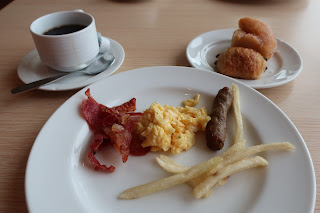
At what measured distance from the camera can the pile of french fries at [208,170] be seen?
3.25 ft

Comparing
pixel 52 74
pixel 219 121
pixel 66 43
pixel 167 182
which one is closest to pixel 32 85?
pixel 52 74

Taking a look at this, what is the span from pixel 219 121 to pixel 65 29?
124 cm

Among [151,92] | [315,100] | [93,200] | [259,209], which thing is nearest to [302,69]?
[315,100]

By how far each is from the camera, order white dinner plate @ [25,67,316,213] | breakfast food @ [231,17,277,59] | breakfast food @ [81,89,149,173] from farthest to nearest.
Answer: breakfast food @ [231,17,277,59] → breakfast food @ [81,89,149,173] → white dinner plate @ [25,67,316,213]

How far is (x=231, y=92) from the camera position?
4.53ft

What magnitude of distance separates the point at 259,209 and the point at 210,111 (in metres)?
0.63

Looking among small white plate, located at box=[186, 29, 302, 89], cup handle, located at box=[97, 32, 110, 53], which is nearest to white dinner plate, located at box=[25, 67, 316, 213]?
small white plate, located at box=[186, 29, 302, 89]

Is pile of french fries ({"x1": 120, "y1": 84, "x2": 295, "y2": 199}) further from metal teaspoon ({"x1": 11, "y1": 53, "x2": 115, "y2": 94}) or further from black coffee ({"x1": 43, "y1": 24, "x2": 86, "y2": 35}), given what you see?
black coffee ({"x1": 43, "y1": 24, "x2": 86, "y2": 35})

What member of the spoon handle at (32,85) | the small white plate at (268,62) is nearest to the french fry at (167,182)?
the small white plate at (268,62)

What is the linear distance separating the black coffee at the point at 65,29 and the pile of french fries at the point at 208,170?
3.64 ft

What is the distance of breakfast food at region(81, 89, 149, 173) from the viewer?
1.15m

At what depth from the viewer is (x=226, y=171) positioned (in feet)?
3.32

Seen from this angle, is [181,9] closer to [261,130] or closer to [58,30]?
[58,30]

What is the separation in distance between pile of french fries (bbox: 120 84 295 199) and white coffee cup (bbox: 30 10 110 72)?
2.96ft
